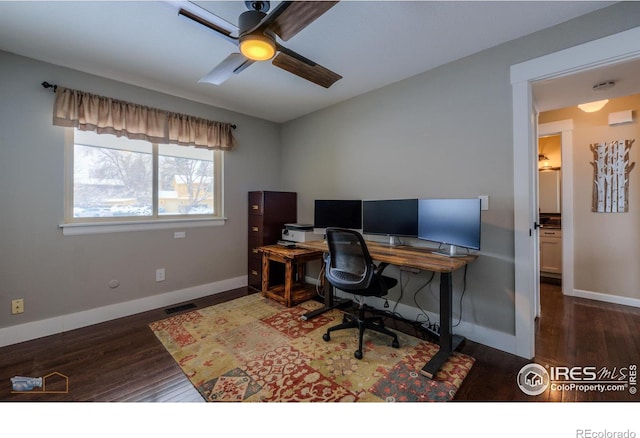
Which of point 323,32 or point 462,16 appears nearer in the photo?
point 462,16

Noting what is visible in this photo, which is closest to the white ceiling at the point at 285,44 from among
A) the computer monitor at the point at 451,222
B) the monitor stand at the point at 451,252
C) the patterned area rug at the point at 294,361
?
the computer monitor at the point at 451,222

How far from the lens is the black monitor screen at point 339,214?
3.01 m

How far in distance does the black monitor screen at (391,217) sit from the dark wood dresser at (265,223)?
1.33 metres

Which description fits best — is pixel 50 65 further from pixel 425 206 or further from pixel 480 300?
pixel 480 300

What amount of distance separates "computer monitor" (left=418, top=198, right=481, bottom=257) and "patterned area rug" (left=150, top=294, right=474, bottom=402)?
89cm

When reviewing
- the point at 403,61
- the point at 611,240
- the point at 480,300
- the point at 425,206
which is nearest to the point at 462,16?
the point at 403,61

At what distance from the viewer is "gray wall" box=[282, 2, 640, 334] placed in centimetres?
205

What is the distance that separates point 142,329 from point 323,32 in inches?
121

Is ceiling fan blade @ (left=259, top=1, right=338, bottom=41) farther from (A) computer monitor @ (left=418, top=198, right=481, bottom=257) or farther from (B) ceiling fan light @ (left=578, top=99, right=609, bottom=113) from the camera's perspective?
(B) ceiling fan light @ (left=578, top=99, right=609, bottom=113)

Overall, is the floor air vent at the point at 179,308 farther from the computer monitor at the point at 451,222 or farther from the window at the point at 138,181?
the computer monitor at the point at 451,222

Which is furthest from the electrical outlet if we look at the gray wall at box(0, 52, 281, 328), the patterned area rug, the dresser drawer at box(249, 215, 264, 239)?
the dresser drawer at box(249, 215, 264, 239)

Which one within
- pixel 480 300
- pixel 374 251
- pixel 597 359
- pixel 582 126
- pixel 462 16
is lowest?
pixel 597 359

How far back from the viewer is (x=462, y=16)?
180 centimetres
